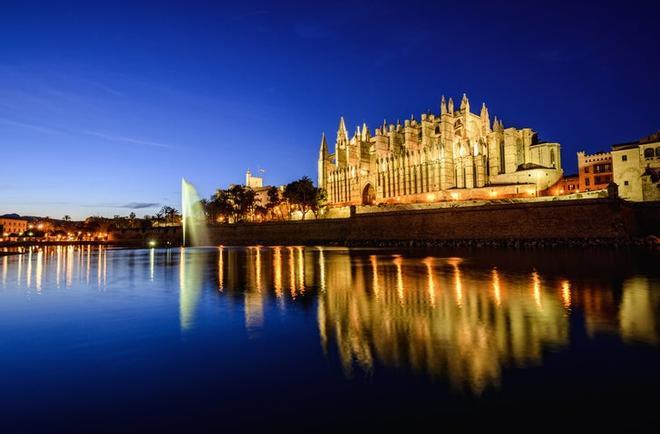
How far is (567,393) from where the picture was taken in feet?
17.9

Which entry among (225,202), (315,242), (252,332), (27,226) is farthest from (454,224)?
(27,226)

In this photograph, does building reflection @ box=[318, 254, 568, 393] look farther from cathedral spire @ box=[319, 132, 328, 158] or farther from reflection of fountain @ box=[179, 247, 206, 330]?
cathedral spire @ box=[319, 132, 328, 158]

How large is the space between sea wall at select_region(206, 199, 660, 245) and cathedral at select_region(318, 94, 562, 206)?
15296mm

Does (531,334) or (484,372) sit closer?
(484,372)

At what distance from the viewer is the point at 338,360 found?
7047 mm

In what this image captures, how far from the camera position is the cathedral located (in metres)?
58.8

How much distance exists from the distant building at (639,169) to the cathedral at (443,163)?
925 centimetres

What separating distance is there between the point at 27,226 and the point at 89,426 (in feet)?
638

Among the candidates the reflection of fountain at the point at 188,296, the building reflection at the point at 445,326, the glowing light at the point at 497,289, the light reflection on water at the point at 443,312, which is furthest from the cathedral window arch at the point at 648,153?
the reflection of fountain at the point at 188,296

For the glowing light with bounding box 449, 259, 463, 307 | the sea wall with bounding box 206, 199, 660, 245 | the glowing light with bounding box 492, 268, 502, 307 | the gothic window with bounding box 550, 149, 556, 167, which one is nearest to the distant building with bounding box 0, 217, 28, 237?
the sea wall with bounding box 206, 199, 660, 245

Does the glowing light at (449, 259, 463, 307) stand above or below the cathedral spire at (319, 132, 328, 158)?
below

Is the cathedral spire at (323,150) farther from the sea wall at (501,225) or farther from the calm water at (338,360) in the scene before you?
the calm water at (338,360)

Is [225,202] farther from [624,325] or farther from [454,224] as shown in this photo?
[624,325]

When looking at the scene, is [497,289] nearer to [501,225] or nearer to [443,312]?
[443,312]
